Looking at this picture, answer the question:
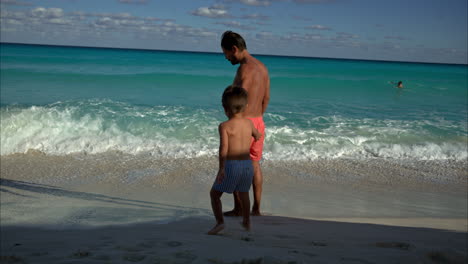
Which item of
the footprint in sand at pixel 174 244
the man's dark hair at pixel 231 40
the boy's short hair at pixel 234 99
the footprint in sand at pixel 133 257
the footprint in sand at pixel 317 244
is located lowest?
the footprint in sand at pixel 317 244

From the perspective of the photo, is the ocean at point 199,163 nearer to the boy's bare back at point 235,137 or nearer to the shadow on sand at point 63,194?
the shadow on sand at point 63,194

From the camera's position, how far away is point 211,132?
894cm

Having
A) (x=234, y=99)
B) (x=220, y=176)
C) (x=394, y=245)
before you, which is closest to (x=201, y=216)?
(x=220, y=176)

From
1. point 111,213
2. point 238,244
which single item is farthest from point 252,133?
point 111,213

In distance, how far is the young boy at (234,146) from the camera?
2967 mm

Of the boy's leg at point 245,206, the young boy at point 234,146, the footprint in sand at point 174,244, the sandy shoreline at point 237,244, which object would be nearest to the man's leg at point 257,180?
the sandy shoreline at point 237,244

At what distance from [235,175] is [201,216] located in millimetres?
1298

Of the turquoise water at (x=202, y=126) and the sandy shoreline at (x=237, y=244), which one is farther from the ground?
the turquoise water at (x=202, y=126)

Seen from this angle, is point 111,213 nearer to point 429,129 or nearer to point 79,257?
point 79,257

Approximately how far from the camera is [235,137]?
9.89 ft

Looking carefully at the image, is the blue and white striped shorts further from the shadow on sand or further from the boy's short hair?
the shadow on sand

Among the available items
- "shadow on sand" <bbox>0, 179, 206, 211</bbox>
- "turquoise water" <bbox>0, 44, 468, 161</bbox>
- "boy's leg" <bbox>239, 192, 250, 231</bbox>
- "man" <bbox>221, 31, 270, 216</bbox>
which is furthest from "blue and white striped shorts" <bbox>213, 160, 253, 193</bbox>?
"turquoise water" <bbox>0, 44, 468, 161</bbox>

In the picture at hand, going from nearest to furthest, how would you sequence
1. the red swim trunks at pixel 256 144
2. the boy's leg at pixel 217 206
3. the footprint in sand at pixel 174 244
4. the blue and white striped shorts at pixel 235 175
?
the footprint in sand at pixel 174 244 → the blue and white striped shorts at pixel 235 175 → the boy's leg at pixel 217 206 → the red swim trunks at pixel 256 144

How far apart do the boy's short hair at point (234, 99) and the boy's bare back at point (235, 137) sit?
0.24ft
